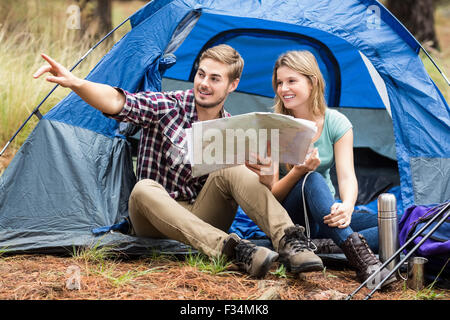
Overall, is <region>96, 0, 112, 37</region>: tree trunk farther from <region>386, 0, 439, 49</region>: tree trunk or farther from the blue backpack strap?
the blue backpack strap

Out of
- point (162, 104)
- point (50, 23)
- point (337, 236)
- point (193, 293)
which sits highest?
point (50, 23)

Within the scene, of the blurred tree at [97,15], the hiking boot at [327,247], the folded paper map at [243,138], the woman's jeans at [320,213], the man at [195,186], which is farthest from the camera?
the blurred tree at [97,15]

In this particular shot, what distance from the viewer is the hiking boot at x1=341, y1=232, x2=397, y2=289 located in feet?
7.18

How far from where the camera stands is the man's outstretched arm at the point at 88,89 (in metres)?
2.09

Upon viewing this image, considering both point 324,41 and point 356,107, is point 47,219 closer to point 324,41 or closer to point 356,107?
point 324,41

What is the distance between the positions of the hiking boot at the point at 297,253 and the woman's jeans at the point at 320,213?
0.47 feet

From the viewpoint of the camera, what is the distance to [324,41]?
3561 millimetres

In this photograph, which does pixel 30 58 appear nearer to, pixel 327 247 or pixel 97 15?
pixel 97 15

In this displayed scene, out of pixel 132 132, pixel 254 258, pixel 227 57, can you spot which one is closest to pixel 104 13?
pixel 132 132

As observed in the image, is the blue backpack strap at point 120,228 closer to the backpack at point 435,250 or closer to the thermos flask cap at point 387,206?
the thermos flask cap at point 387,206

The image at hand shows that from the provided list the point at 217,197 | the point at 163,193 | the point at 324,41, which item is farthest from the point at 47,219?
the point at 324,41

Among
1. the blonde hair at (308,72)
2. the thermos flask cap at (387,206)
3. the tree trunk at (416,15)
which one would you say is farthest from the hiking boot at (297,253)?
the tree trunk at (416,15)

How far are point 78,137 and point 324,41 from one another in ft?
5.61

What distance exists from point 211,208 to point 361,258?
27.6 inches
